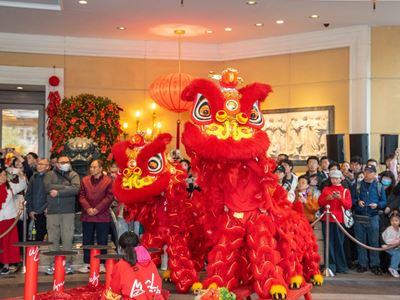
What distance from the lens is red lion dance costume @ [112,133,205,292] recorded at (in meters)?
7.44

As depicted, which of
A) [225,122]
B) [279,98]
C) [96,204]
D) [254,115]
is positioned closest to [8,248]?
[96,204]

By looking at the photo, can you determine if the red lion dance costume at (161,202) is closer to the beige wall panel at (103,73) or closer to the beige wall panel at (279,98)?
the beige wall panel at (279,98)

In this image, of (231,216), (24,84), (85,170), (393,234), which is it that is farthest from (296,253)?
(24,84)

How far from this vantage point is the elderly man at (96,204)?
28.8 ft

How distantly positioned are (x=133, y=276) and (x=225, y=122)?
1.98 m

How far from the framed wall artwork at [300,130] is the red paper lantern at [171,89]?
2.18m

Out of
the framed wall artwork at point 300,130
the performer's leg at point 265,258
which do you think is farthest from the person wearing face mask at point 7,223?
the framed wall artwork at point 300,130

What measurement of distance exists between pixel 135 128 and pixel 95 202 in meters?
5.54

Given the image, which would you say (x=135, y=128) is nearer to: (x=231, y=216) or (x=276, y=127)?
(x=276, y=127)

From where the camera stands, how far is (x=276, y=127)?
1371 centimetres

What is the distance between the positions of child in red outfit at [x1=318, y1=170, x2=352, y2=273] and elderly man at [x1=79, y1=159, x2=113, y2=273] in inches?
112

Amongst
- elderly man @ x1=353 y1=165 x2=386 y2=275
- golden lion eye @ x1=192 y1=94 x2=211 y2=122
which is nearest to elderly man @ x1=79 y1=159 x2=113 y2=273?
golden lion eye @ x1=192 y1=94 x2=211 y2=122

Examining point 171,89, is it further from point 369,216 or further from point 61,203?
point 369,216

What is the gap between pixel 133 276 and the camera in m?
5.08
